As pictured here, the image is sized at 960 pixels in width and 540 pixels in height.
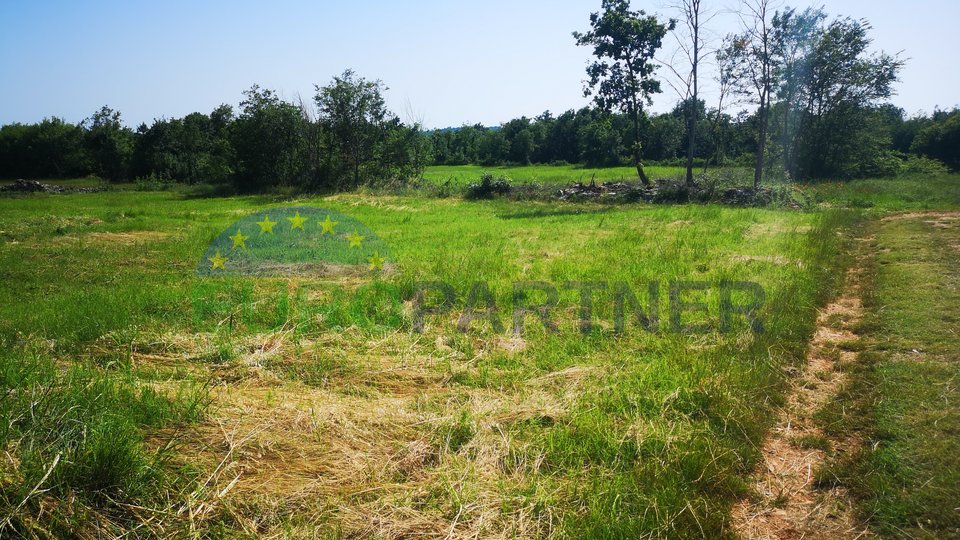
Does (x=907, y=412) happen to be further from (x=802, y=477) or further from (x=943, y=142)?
(x=943, y=142)

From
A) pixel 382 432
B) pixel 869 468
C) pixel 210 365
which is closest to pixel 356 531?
pixel 382 432

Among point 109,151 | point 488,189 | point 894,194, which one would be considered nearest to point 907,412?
point 894,194

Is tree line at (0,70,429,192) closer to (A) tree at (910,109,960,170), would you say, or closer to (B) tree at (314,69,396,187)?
(B) tree at (314,69,396,187)

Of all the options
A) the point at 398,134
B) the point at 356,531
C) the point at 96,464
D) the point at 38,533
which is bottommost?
the point at 356,531

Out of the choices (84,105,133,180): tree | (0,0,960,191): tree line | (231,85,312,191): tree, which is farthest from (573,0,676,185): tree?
(84,105,133,180): tree

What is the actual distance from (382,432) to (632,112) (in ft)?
68.3

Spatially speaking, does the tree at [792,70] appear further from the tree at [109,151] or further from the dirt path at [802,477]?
the tree at [109,151]

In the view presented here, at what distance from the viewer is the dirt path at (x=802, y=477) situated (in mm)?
2455

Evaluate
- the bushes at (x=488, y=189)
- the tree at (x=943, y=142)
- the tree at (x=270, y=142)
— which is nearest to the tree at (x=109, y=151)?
the tree at (x=270, y=142)

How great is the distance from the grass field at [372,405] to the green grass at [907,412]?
48 centimetres

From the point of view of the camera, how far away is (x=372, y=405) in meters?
3.49

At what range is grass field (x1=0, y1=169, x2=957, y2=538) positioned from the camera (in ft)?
7.90

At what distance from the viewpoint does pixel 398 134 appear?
980 inches

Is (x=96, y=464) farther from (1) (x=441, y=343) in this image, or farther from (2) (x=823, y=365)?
(2) (x=823, y=365)
